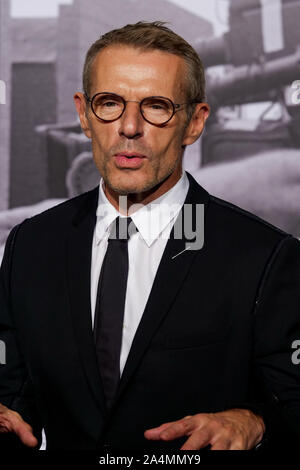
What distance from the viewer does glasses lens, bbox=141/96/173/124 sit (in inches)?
52.0

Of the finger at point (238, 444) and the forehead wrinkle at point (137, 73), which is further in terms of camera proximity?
the forehead wrinkle at point (137, 73)

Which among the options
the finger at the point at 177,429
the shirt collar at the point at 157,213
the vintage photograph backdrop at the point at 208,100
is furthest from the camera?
the vintage photograph backdrop at the point at 208,100

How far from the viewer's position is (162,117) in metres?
1.34

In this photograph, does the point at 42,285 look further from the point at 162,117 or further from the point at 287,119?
the point at 287,119

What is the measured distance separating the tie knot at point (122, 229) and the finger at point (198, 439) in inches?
20.0

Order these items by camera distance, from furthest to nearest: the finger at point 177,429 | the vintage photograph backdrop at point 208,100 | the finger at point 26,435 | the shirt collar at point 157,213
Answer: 1. the vintage photograph backdrop at point 208,100
2. the shirt collar at point 157,213
3. the finger at point 26,435
4. the finger at point 177,429

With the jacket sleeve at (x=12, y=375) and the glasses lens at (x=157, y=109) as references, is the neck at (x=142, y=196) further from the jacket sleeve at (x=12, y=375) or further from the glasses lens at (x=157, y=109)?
the jacket sleeve at (x=12, y=375)

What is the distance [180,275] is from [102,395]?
30 cm

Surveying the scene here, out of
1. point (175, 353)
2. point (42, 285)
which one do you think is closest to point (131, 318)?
point (175, 353)

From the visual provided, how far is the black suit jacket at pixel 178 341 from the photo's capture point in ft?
4.30

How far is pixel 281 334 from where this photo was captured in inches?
51.4

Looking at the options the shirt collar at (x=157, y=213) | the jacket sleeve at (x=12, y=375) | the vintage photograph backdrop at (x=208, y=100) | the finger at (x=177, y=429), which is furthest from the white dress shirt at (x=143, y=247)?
the vintage photograph backdrop at (x=208, y=100)

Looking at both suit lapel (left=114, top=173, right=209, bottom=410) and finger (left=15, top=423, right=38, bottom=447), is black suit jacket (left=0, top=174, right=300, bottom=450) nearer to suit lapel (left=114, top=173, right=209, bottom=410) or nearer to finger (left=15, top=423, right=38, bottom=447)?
suit lapel (left=114, top=173, right=209, bottom=410)

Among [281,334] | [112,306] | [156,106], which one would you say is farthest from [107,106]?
[281,334]
